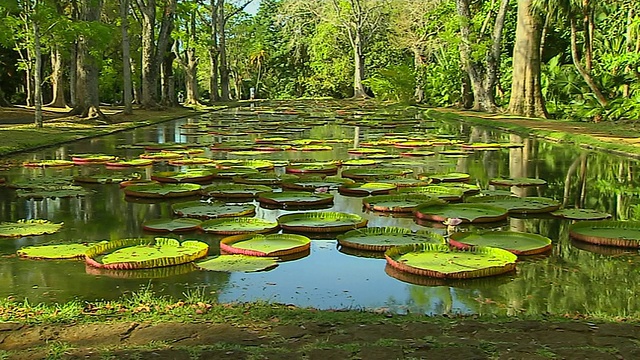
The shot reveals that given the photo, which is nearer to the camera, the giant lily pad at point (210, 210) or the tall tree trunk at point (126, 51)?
the giant lily pad at point (210, 210)

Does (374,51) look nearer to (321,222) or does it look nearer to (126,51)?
(126,51)

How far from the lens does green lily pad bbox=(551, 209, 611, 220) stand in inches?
259

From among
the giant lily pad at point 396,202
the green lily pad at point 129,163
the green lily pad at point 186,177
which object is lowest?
the giant lily pad at point 396,202

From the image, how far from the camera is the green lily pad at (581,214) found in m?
6.59

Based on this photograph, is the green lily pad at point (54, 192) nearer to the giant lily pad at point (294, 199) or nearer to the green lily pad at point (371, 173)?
the giant lily pad at point (294, 199)

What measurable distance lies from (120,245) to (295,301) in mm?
1710

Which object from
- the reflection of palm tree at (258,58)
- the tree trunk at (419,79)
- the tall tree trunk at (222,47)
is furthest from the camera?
the reflection of palm tree at (258,58)

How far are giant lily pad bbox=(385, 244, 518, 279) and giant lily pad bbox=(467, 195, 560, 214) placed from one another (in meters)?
1.97

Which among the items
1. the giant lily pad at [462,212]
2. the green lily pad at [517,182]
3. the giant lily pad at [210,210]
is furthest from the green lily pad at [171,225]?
the green lily pad at [517,182]

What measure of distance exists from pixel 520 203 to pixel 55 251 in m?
4.34

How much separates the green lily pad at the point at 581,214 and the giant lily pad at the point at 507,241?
130 centimetres

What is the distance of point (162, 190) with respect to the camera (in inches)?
315

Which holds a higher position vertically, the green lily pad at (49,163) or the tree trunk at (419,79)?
the tree trunk at (419,79)

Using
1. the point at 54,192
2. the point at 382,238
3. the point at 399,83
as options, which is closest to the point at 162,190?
the point at 54,192
